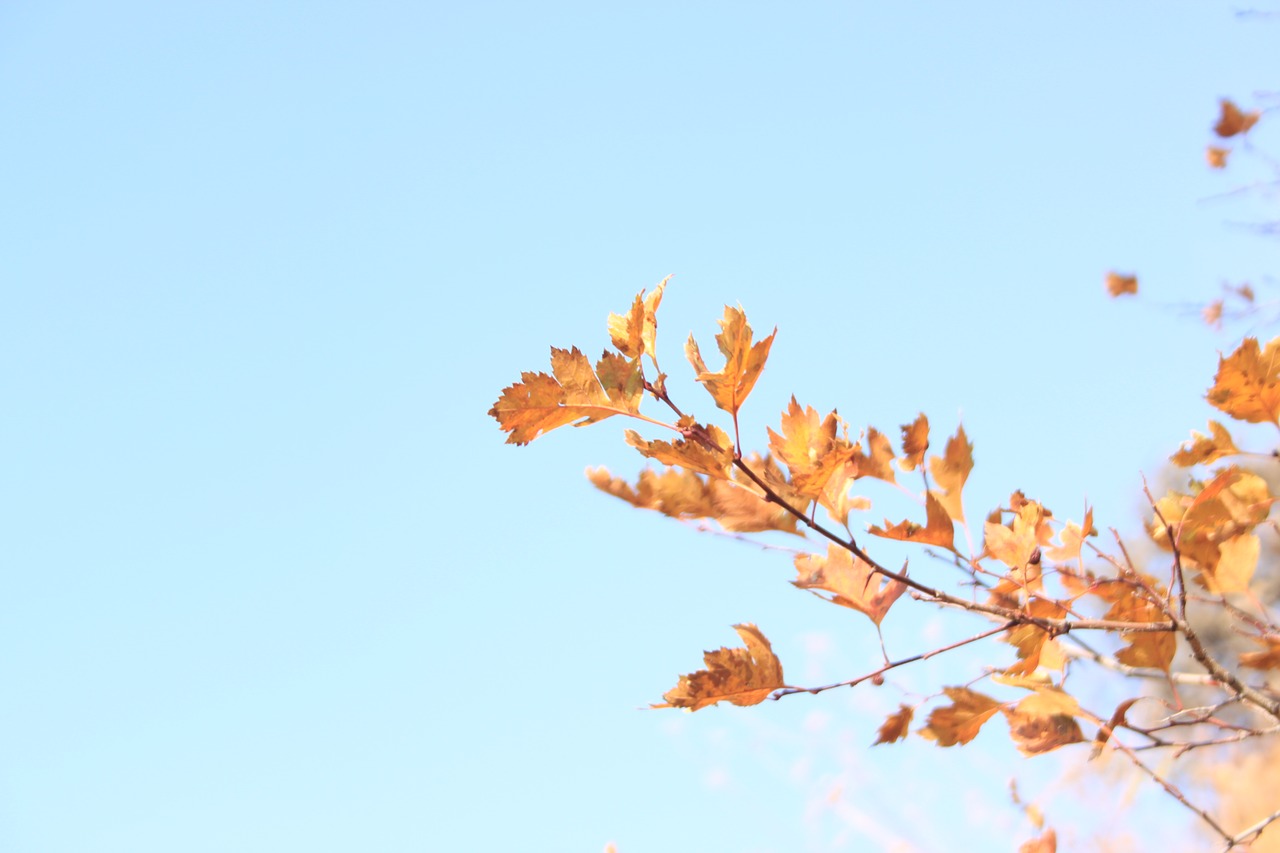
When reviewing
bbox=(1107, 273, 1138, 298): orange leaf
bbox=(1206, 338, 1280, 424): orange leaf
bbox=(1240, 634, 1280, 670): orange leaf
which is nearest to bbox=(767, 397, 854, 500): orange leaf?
bbox=(1206, 338, 1280, 424): orange leaf

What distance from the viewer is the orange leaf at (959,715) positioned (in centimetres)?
76

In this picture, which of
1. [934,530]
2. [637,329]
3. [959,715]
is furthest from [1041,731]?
[637,329]

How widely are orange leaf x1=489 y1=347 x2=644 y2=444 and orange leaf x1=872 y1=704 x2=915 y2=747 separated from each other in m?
0.33

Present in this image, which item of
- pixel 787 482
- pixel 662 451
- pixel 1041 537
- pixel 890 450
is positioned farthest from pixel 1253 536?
pixel 662 451

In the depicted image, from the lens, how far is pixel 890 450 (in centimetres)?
93

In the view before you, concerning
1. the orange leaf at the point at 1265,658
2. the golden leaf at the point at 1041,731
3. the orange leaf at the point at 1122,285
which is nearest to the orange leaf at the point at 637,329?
the golden leaf at the point at 1041,731

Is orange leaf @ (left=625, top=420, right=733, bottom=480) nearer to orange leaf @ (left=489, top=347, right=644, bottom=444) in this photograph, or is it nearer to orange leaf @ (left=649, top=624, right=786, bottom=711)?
orange leaf @ (left=489, top=347, right=644, bottom=444)

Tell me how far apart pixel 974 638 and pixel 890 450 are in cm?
24

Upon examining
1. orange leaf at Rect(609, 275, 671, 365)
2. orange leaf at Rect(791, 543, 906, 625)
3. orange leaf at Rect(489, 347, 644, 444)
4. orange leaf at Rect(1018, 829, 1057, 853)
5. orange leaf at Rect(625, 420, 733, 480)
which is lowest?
orange leaf at Rect(1018, 829, 1057, 853)

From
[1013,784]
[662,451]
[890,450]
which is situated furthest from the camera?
[1013,784]

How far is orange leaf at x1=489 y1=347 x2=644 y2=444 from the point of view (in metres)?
0.71

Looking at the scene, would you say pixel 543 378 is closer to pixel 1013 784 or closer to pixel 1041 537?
pixel 1041 537

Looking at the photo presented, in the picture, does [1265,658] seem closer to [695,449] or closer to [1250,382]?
[1250,382]

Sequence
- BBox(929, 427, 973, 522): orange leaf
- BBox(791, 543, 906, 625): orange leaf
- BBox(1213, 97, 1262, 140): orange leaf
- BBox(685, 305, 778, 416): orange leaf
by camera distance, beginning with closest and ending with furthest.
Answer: BBox(685, 305, 778, 416): orange leaf < BBox(791, 543, 906, 625): orange leaf < BBox(929, 427, 973, 522): orange leaf < BBox(1213, 97, 1262, 140): orange leaf
